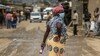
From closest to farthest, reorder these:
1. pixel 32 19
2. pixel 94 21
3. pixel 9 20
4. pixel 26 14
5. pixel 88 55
→ pixel 88 55 → pixel 94 21 → pixel 9 20 → pixel 32 19 → pixel 26 14

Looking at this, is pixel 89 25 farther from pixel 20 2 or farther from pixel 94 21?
pixel 20 2

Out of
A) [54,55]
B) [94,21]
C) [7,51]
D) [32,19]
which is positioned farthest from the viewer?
[32,19]

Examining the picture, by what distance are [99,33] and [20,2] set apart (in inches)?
4032

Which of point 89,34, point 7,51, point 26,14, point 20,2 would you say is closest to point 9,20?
point 89,34

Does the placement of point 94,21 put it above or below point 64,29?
below

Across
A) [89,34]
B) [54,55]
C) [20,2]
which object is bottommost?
[20,2]

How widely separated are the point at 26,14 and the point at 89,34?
162 ft

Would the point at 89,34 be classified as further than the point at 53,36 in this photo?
Yes

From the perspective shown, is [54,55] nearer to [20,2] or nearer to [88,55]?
[88,55]

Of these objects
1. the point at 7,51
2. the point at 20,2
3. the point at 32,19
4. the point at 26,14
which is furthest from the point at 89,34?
the point at 20,2

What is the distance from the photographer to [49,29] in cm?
949

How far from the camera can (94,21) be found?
96.4ft

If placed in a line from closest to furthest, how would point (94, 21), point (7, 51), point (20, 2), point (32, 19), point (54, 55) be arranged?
1. point (54, 55)
2. point (7, 51)
3. point (94, 21)
4. point (32, 19)
5. point (20, 2)

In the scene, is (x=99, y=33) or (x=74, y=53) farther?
(x=99, y=33)
